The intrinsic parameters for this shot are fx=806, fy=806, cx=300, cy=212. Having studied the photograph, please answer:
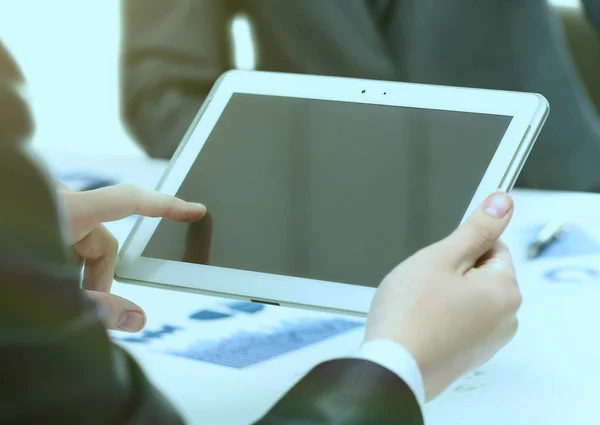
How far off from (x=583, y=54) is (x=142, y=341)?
0.98 m

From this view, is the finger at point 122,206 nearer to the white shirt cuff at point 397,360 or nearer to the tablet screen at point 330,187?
the tablet screen at point 330,187

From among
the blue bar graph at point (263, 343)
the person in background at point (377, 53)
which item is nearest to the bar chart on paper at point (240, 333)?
the blue bar graph at point (263, 343)

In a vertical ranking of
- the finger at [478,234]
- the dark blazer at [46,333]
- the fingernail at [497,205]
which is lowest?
the finger at [478,234]

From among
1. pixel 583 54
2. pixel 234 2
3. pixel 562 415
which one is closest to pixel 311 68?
pixel 234 2

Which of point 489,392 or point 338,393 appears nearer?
point 338,393

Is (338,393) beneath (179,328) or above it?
above

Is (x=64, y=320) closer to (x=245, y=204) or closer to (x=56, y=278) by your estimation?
(x=56, y=278)

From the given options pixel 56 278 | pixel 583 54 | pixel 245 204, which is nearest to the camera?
pixel 56 278

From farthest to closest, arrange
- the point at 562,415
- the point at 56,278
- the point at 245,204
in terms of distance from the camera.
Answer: the point at 245,204
the point at 562,415
the point at 56,278

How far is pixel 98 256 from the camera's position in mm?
692

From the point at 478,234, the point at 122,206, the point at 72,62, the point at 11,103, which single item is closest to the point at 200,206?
the point at 122,206

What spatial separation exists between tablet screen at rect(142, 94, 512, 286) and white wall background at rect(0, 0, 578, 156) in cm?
103

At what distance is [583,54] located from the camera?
134 centimetres

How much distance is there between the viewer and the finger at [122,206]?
2.13 ft
